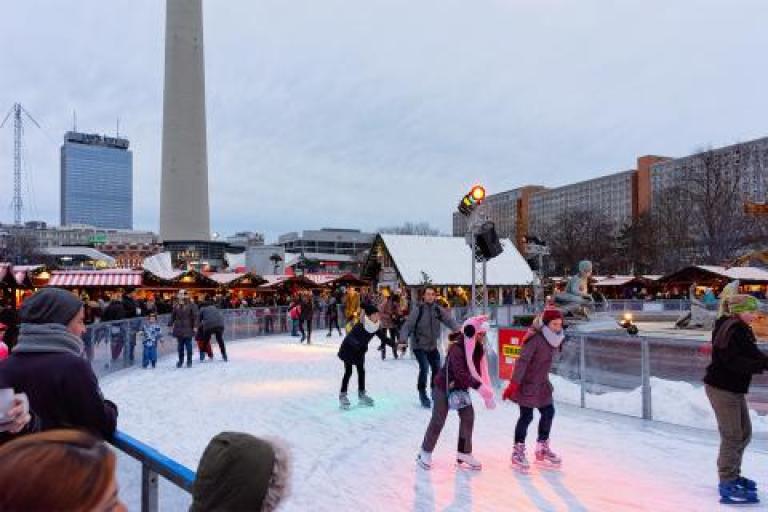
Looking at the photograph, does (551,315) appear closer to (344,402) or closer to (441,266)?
(344,402)

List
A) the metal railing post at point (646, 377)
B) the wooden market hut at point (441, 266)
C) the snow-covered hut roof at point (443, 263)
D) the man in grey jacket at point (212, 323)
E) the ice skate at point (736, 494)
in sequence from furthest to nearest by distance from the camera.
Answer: the snow-covered hut roof at point (443, 263) → the wooden market hut at point (441, 266) → the man in grey jacket at point (212, 323) → the metal railing post at point (646, 377) → the ice skate at point (736, 494)

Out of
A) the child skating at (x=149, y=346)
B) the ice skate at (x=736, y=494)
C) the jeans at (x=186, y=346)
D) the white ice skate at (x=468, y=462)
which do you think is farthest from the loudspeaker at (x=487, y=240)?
the child skating at (x=149, y=346)

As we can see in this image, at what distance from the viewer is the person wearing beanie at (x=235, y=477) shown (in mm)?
1708

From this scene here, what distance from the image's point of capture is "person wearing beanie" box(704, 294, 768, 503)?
4.93 meters

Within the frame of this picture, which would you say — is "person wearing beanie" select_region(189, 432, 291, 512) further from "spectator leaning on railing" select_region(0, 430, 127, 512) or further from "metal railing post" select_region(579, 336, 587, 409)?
"metal railing post" select_region(579, 336, 587, 409)

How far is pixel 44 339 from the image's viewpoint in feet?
9.84

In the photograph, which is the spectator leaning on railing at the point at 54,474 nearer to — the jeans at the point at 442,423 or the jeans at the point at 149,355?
the jeans at the point at 442,423

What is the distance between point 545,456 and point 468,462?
2.55 ft

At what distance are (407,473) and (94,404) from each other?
3.86 m

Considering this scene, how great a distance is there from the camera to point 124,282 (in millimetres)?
24797

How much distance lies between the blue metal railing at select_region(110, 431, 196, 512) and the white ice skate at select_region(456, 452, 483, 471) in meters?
3.92

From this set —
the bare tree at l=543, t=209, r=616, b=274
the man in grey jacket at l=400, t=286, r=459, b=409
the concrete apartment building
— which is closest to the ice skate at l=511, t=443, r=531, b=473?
the man in grey jacket at l=400, t=286, r=459, b=409

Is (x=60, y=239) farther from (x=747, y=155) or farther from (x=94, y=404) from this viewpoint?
(x=94, y=404)

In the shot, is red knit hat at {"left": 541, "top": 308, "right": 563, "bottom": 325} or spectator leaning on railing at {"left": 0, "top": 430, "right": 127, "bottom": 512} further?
red knit hat at {"left": 541, "top": 308, "right": 563, "bottom": 325}
